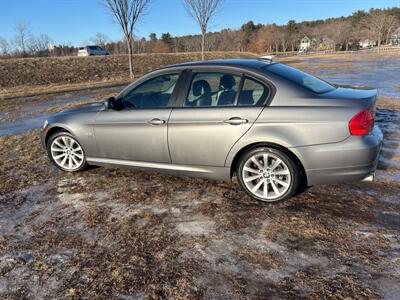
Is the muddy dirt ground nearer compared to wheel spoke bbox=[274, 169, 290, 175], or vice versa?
the muddy dirt ground

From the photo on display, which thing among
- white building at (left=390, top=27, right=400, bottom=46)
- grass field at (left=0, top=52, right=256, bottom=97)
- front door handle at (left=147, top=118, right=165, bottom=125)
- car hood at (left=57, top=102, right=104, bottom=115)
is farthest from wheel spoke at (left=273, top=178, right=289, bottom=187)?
white building at (left=390, top=27, right=400, bottom=46)

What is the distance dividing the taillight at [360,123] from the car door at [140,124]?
2093 mm

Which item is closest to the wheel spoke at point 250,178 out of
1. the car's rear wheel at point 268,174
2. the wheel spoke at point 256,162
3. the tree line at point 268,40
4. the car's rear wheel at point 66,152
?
the car's rear wheel at point 268,174

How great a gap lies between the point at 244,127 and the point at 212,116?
0.40 metres

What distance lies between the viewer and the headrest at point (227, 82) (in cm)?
409

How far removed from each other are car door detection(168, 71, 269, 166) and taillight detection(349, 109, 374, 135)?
3.09 feet

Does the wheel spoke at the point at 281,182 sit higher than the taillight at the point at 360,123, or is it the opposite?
the taillight at the point at 360,123

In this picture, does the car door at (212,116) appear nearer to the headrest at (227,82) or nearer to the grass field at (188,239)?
the headrest at (227,82)

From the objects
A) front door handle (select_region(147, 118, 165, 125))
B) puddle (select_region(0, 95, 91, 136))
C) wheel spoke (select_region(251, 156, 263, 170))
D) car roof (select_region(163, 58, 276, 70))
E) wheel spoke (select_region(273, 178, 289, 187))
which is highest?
car roof (select_region(163, 58, 276, 70))

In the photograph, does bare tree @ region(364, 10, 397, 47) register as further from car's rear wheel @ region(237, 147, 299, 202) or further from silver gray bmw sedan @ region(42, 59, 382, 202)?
car's rear wheel @ region(237, 147, 299, 202)

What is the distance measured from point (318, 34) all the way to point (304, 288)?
4230 inches

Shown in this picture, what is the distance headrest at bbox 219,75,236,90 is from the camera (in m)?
4.09

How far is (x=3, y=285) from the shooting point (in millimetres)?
2836

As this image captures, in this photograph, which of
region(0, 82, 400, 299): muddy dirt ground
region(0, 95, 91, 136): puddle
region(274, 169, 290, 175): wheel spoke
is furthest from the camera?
region(0, 95, 91, 136): puddle
